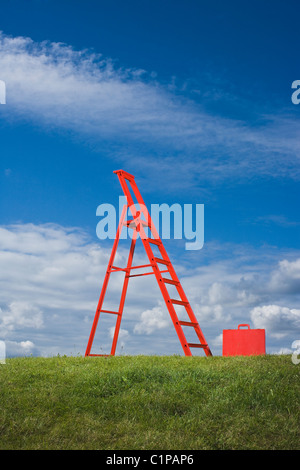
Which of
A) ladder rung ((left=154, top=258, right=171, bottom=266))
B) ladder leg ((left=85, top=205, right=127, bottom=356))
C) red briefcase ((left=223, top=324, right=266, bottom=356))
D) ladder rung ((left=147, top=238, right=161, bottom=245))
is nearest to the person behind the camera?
red briefcase ((left=223, top=324, right=266, bottom=356))

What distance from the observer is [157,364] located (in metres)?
9.73

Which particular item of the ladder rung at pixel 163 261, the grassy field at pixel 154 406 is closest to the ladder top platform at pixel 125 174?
the ladder rung at pixel 163 261

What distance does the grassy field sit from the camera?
6.34 meters

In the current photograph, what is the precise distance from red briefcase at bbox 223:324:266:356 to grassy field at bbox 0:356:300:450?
1.08 m

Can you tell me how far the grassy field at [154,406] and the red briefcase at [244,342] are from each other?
1.08 metres

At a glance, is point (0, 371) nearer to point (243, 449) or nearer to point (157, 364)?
point (157, 364)

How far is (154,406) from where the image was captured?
730 cm

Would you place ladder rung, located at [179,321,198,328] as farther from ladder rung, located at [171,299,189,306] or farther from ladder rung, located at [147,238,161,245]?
ladder rung, located at [147,238,161,245]

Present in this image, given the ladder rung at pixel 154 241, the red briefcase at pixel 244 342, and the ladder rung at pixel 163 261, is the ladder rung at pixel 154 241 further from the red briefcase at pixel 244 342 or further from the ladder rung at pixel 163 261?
the red briefcase at pixel 244 342

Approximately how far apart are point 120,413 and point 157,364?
8.78ft

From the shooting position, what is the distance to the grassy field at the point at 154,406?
6340 millimetres

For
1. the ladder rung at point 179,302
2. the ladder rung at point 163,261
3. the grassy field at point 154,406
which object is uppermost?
the ladder rung at point 163,261

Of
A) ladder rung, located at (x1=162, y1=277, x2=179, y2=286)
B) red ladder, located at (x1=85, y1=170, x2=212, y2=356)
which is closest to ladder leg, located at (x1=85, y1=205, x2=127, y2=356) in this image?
red ladder, located at (x1=85, y1=170, x2=212, y2=356)

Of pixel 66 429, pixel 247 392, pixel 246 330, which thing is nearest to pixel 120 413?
pixel 66 429
